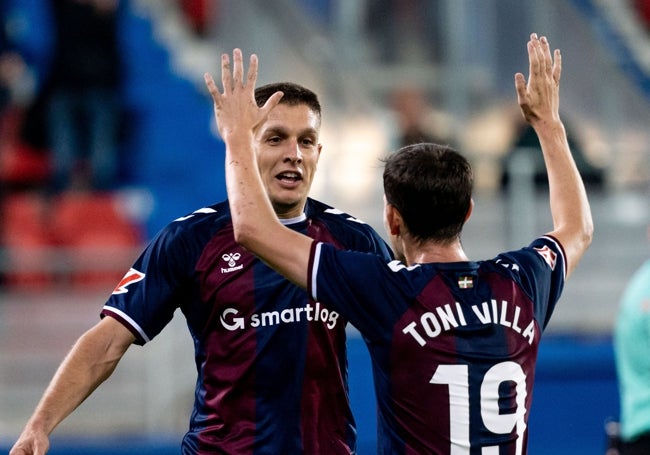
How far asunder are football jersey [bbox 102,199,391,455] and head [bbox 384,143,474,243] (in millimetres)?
626

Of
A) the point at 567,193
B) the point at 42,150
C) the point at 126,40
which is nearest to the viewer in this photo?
the point at 567,193

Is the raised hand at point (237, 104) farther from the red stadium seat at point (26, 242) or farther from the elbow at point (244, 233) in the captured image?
the red stadium seat at point (26, 242)

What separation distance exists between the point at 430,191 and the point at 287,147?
75cm

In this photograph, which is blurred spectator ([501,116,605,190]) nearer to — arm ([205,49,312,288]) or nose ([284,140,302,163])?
nose ([284,140,302,163])

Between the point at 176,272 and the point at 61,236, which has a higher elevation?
the point at 61,236

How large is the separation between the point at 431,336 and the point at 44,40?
7.69 metres

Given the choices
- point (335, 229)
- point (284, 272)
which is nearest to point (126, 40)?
point (335, 229)

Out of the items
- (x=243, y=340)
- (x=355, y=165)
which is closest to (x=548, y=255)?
(x=243, y=340)

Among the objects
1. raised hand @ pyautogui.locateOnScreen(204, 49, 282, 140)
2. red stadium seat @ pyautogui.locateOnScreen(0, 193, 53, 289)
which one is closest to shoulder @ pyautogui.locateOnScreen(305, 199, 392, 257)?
raised hand @ pyautogui.locateOnScreen(204, 49, 282, 140)

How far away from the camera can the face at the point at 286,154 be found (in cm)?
388

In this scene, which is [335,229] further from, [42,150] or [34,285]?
[42,150]

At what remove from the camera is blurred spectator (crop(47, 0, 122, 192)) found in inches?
390

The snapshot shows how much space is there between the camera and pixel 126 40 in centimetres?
1091

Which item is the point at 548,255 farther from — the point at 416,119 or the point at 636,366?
the point at 416,119
